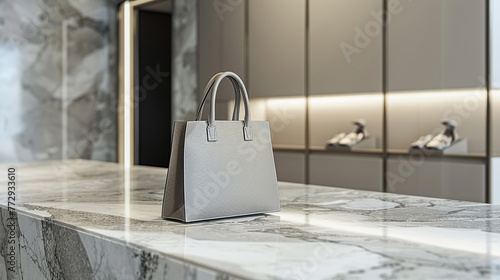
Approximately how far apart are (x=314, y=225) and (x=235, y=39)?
3.59m

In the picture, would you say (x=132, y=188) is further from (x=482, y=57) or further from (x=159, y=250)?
(x=482, y=57)

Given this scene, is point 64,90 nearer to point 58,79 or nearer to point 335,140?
point 58,79

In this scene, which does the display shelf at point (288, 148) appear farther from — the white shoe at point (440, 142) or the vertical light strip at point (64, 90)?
the vertical light strip at point (64, 90)

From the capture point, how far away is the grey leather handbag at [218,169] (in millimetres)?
1067

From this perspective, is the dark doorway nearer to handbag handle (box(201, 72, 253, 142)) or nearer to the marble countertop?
the marble countertop

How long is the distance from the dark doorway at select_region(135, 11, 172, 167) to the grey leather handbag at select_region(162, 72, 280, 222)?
4375 millimetres

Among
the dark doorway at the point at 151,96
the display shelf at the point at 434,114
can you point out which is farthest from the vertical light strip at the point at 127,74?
the display shelf at the point at 434,114

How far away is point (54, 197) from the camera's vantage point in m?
→ 1.49

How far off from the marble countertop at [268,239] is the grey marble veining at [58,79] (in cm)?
395

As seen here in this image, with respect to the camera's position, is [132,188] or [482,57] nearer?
[132,188]

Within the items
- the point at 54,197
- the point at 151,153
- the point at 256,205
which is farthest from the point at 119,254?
the point at 151,153

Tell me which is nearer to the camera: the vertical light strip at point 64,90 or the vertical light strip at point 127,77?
the vertical light strip at point 64,90

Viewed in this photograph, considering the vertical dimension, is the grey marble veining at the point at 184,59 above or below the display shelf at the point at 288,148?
above

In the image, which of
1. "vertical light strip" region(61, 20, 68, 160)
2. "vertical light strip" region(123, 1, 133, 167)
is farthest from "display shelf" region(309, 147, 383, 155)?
"vertical light strip" region(61, 20, 68, 160)
